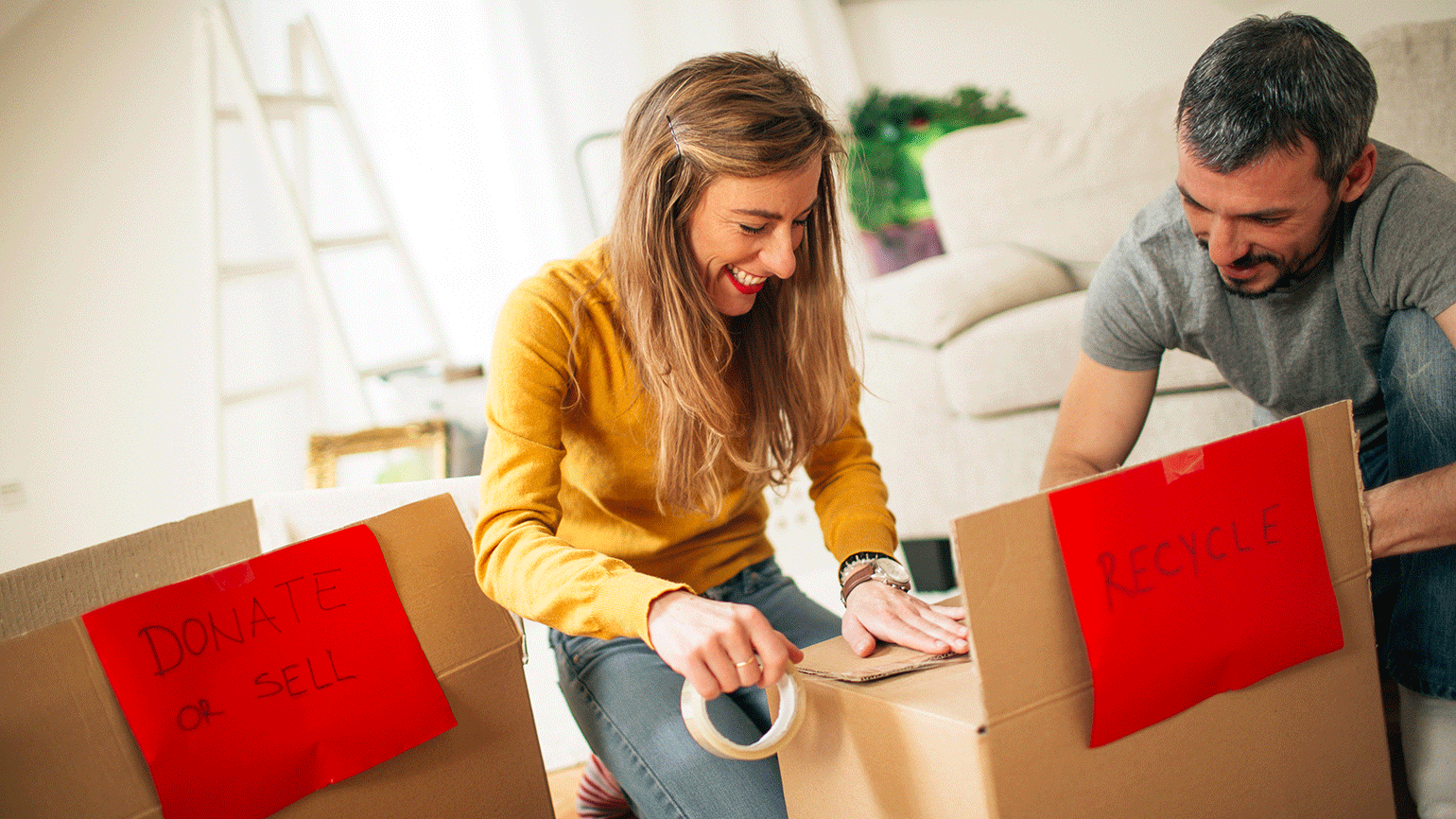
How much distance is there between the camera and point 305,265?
204 cm

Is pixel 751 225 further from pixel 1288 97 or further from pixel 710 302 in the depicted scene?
pixel 1288 97

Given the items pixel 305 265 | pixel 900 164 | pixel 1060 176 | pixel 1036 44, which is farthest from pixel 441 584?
pixel 1036 44

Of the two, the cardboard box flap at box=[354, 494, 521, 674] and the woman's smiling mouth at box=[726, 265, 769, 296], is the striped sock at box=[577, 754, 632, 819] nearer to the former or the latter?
the cardboard box flap at box=[354, 494, 521, 674]

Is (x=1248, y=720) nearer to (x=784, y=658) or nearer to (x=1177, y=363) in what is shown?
(x=784, y=658)

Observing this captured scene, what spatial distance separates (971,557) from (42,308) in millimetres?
2495

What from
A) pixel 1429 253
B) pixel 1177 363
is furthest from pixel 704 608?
pixel 1177 363

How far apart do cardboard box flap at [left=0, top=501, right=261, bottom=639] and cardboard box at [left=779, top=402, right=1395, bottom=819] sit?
61 cm

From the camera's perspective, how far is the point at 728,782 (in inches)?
30.0

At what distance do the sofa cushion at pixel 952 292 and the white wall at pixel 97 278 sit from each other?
163 centimetres

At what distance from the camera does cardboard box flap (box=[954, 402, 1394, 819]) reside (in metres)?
0.51

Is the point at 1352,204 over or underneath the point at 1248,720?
over

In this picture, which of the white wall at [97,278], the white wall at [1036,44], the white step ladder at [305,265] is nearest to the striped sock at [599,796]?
the white step ladder at [305,265]

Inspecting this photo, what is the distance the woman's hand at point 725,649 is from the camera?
0.60 meters

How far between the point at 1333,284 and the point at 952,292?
859mm
